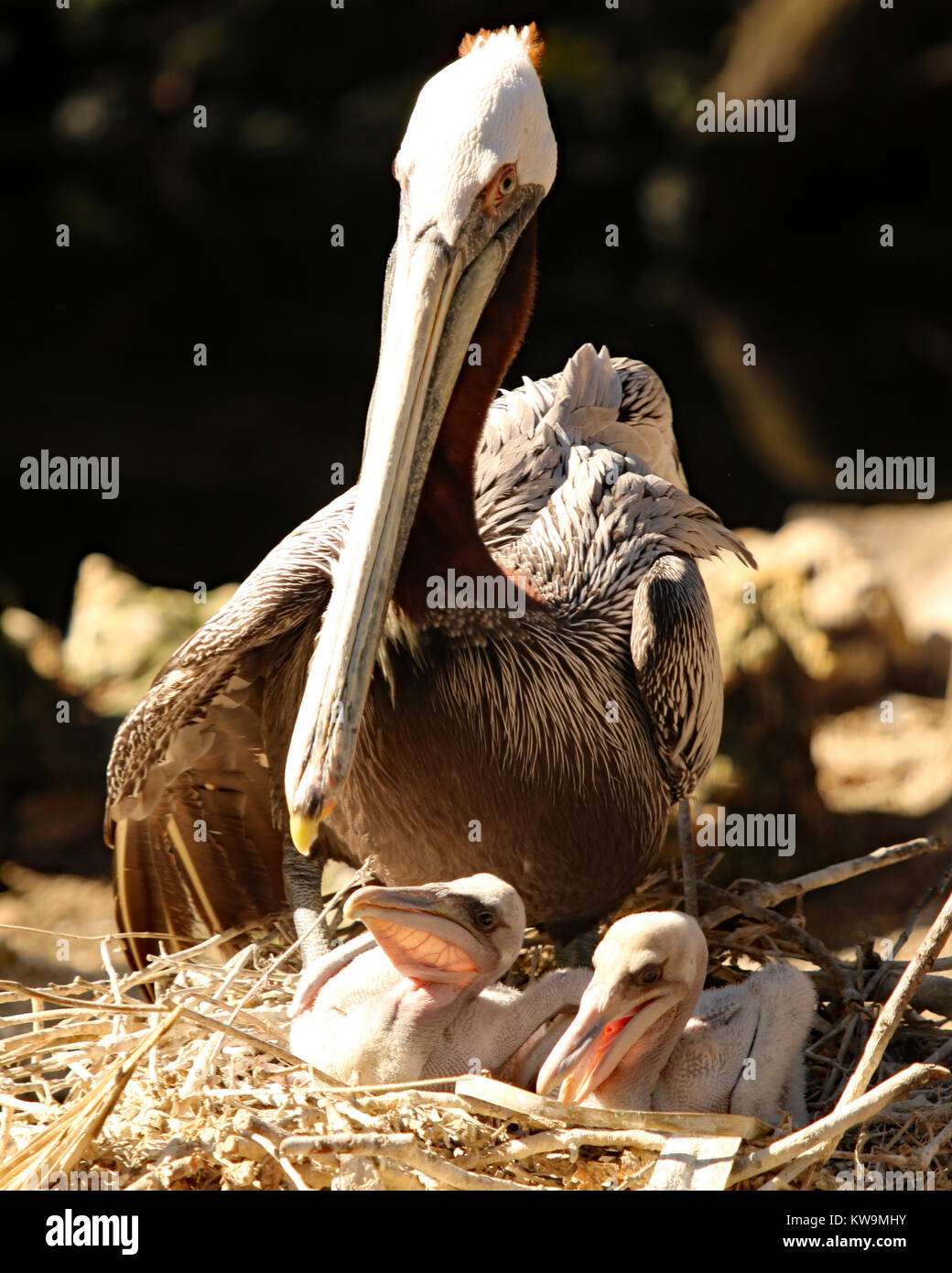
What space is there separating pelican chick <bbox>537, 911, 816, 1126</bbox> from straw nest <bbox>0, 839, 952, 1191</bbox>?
12 centimetres

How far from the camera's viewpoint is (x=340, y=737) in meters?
2.18

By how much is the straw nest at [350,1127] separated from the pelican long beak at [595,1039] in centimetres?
9

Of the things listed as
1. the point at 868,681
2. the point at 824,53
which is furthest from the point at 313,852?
the point at 824,53

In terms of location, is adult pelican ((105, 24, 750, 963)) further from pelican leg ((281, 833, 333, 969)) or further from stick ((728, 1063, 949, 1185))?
stick ((728, 1063, 949, 1185))

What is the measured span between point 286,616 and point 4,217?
A: 3.15 metres

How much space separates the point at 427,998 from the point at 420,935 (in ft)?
0.39

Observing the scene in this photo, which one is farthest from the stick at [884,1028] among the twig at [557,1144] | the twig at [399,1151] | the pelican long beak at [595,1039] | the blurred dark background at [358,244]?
the blurred dark background at [358,244]

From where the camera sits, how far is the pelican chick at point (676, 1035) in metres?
2.13

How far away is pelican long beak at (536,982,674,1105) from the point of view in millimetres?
2119

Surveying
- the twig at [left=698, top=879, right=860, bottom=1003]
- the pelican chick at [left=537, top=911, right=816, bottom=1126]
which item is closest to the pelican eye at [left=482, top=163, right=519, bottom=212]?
the pelican chick at [left=537, top=911, right=816, bottom=1126]

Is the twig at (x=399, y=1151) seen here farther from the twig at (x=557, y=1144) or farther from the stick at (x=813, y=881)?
the stick at (x=813, y=881)

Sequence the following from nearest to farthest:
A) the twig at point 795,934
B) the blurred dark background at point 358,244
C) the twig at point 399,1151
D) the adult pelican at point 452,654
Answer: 1. the twig at point 399,1151
2. the adult pelican at point 452,654
3. the twig at point 795,934
4. the blurred dark background at point 358,244

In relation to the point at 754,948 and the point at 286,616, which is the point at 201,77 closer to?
the point at 286,616

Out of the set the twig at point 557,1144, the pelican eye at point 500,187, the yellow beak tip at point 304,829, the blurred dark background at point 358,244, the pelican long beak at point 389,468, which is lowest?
the twig at point 557,1144
